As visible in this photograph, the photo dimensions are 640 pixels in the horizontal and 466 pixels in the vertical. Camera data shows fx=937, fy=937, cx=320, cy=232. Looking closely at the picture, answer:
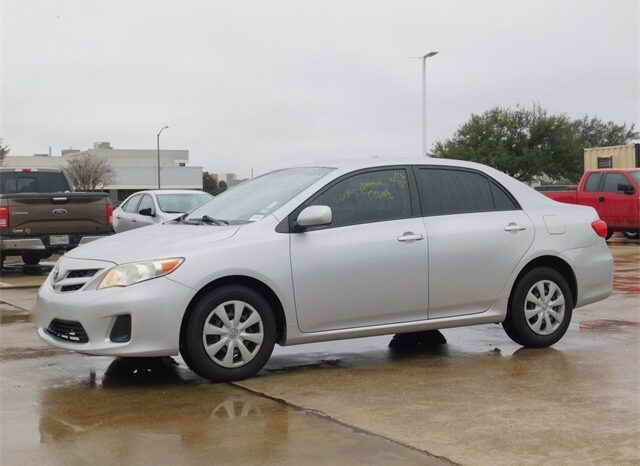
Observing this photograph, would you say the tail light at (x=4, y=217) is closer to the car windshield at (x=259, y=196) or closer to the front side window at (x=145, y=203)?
the front side window at (x=145, y=203)

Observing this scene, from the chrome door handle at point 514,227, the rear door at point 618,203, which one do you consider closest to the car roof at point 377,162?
the chrome door handle at point 514,227

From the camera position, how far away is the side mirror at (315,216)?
679 cm

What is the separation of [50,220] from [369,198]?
9.76 m

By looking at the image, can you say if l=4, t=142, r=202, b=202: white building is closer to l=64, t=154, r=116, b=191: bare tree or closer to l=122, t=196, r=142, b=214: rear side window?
l=64, t=154, r=116, b=191: bare tree

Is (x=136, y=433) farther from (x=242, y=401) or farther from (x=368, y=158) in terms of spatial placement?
(x=368, y=158)

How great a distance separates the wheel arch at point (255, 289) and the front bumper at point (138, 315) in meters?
0.09

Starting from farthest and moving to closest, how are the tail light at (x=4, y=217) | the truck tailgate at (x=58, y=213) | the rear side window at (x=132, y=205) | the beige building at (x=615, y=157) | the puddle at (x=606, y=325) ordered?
the beige building at (x=615, y=157) < the rear side window at (x=132, y=205) < the truck tailgate at (x=58, y=213) < the tail light at (x=4, y=217) < the puddle at (x=606, y=325)

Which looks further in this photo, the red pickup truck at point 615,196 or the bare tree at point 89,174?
the bare tree at point 89,174

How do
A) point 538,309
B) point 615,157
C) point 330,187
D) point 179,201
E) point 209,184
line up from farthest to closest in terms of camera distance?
point 209,184, point 615,157, point 179,201, point 538,309, point 330,187

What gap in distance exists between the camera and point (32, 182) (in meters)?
18.3

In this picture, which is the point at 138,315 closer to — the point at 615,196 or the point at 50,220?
the point at 50,220

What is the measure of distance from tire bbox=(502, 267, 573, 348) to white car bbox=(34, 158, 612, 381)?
0.01 metres

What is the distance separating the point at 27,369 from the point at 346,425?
9.99ft

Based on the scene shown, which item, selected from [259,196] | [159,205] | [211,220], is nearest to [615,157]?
[159,205]
